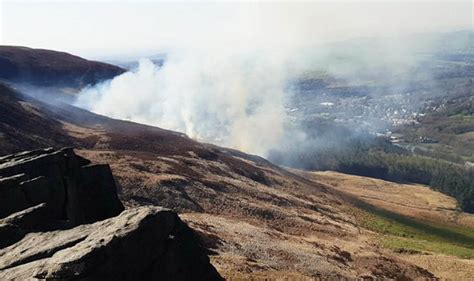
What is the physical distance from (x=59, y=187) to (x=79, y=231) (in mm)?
6687

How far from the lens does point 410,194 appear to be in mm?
169000

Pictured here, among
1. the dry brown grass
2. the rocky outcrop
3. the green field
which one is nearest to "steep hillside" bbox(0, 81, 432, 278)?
the green field

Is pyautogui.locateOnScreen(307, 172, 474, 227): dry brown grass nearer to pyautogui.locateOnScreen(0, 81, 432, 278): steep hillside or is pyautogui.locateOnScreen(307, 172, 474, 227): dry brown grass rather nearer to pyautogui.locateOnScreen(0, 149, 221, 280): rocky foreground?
pyautogui.locateOnScreen(0, 81, 432, 278): steep hillside

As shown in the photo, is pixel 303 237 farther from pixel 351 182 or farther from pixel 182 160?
pixel 351 182

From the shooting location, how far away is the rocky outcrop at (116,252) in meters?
20.3

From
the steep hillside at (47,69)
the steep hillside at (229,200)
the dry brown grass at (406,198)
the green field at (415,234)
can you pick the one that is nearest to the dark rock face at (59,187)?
the steep hillside at (229,200)

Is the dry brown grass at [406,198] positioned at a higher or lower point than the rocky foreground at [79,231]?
lower

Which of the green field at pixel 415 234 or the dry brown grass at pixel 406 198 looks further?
the dry brown grass at pixel 406 198

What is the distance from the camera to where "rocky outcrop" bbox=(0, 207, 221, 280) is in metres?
20.3

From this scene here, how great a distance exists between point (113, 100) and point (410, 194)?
332 ft

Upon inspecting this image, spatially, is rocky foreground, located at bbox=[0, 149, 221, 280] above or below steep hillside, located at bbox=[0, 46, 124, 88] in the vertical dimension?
below

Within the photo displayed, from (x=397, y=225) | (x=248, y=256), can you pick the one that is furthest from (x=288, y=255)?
(x=397, y=225)

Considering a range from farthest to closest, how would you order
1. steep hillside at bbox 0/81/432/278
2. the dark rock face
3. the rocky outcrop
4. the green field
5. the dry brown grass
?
the dry brown grass < the green field < steep hillside at bbox 0/81/432/278 < the dark rock face < the rocky outcrop

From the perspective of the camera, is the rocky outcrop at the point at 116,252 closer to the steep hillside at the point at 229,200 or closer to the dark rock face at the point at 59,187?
the dark rock face at the point at 59,187
